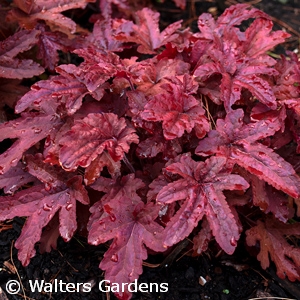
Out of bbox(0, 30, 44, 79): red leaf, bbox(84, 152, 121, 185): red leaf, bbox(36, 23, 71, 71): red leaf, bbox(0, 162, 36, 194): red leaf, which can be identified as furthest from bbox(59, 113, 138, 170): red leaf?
bbox(36, 23, 71, 71): red leaf

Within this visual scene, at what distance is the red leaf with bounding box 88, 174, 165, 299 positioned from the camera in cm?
131

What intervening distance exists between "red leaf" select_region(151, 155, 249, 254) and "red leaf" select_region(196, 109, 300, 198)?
2.3 inches

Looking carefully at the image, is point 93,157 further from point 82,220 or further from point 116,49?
point 116,49

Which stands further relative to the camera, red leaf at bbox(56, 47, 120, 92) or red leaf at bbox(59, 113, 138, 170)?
red leaf at bbox(56, 47, 120, 92)

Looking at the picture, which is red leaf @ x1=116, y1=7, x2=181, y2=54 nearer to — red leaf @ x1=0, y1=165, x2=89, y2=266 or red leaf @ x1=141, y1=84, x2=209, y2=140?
red leaf @ x1=141, y1=84, x2=209, y2=140

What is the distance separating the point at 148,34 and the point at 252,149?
738 millimetres

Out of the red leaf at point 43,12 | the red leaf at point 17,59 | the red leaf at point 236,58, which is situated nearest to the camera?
the red leaf at point 236,58

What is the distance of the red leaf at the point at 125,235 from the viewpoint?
131cm

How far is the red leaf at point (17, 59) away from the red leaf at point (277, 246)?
1042 millimetres

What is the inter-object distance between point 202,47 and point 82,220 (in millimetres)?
796

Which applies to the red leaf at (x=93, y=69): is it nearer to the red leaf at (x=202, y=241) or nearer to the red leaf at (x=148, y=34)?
the red leaf at (x=148, y=34)

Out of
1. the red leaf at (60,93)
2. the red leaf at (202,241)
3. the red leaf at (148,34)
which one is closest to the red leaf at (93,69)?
the red leaf at (60,93)

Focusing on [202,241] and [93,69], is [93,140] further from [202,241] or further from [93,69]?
[202,241]

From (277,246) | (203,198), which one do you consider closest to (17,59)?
(203,198)
